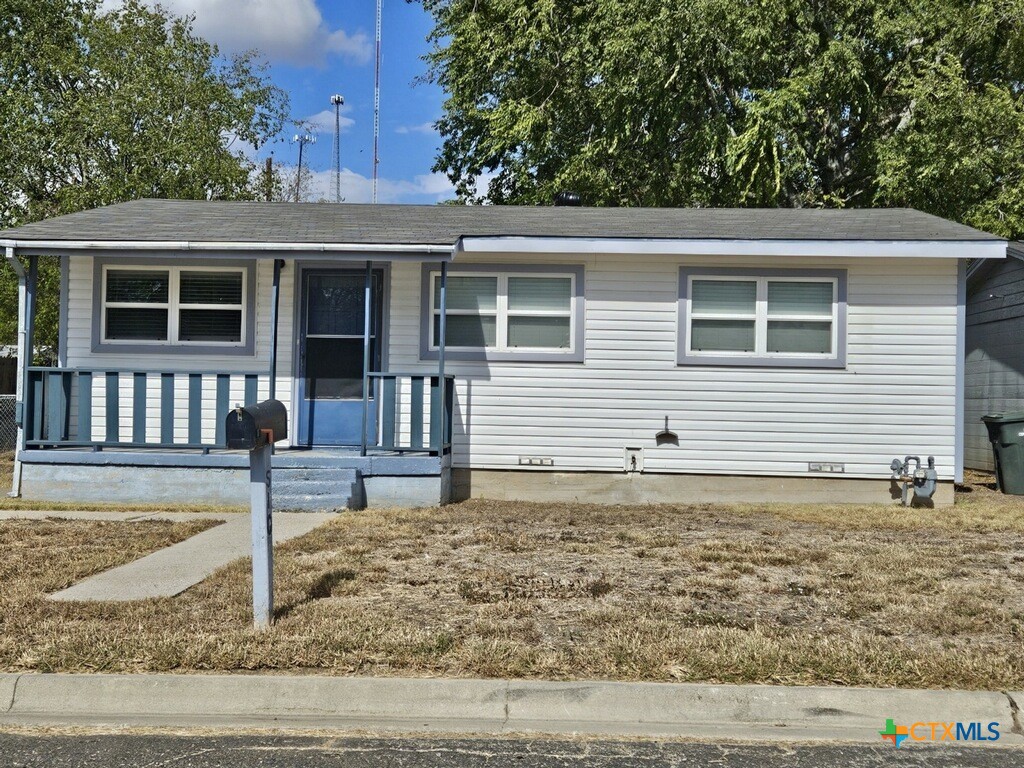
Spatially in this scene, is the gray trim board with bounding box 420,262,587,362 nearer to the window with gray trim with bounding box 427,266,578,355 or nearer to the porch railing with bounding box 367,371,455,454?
the window with gray trim with bounding box 427,266,578,355

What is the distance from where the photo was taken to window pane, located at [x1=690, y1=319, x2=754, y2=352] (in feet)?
39.5

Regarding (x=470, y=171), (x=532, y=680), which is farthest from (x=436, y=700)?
(x=470, y=171)

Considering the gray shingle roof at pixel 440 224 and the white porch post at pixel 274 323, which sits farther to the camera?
the white porch post at pixel 274 323

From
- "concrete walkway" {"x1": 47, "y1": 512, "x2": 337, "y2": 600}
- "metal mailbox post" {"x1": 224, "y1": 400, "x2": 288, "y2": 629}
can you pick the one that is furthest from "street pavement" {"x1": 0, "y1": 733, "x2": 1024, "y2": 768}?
"concrete walkway" {"x1": 47, "y1": 512, "x2": 337, "y2": 600}

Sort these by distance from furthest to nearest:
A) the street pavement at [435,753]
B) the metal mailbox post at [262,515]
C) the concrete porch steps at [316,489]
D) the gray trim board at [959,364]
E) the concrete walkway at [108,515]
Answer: the gray trim board at [959,364]
the concrete porch steps at [316,489]
the concrete walkway at [108,515]
the metal mailbox post at [262,515]
the street pavement at [435,753]

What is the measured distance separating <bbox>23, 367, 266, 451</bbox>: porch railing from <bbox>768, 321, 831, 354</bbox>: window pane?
6.12 m

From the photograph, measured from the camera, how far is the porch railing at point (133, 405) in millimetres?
11273

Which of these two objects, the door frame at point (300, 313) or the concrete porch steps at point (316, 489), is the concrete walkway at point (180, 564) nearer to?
the concrete porch steps at point (316, 489)

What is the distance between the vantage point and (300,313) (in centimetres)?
1219

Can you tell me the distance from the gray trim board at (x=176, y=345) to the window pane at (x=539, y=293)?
10.4ft

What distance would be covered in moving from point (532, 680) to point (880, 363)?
8.29 meters

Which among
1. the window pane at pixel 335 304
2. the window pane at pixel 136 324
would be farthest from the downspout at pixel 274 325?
the window pane at pixel 136 324

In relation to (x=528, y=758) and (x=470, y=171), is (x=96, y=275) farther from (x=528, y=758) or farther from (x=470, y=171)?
(x=470, y=171)

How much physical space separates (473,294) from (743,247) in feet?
10.6
